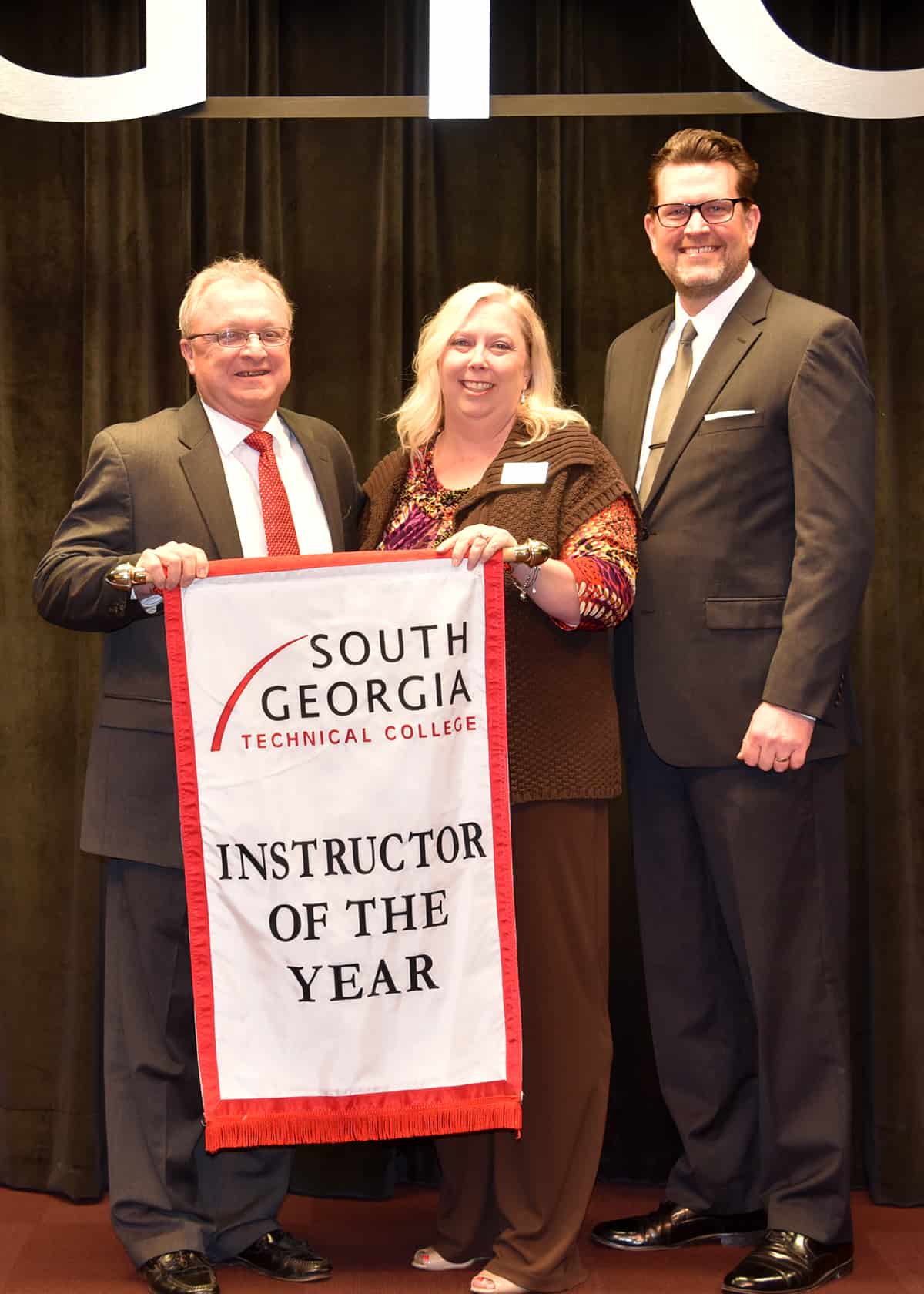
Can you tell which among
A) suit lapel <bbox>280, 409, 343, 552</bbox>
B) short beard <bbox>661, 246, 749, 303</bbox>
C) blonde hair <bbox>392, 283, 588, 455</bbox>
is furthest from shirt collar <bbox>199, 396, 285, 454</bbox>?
short beard <bbox>661, 246, 749, 303</bbox>

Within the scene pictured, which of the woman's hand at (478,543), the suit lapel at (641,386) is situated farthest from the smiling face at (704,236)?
the woman's hand at (478,543)

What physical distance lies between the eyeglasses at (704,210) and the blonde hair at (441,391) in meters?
0.33

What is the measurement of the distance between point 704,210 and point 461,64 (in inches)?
24.8

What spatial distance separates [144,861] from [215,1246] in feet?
2.53

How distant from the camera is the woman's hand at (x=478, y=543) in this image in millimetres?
2502

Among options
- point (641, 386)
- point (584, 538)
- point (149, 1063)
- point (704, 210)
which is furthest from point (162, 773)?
point (704, 210)

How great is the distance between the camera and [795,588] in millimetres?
2666

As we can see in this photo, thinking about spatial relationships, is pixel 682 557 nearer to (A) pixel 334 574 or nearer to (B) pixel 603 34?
(A) pixel 334 574

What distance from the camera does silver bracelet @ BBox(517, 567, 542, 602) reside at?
2.53 metres

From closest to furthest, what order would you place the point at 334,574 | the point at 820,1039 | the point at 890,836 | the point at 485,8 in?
the point at 334,574, the point at 820,1039, the point at 485,8, the point at 890,836

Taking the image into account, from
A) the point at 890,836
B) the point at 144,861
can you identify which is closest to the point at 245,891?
the point at 144,861

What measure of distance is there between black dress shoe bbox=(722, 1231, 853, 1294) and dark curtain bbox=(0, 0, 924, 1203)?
658 mm

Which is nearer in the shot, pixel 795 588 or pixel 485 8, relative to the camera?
pixel 795 588

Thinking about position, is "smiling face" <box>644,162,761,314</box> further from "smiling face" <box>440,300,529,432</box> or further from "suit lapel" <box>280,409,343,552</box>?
"suit lapel" <box>280,409,343,552</box>
